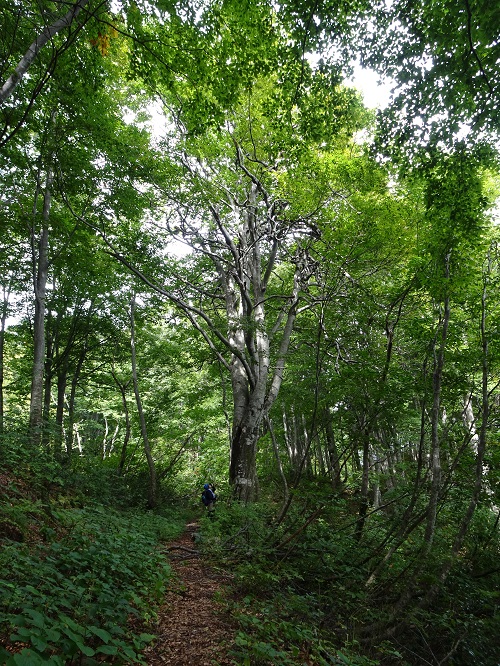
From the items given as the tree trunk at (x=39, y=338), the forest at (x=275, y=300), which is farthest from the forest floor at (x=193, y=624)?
the tree trunk at (x=39, y=338)

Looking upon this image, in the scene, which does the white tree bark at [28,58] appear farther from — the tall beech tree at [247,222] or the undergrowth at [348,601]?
the undergrowth at [348,601]

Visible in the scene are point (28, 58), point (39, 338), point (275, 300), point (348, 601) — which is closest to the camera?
point (28, 58)

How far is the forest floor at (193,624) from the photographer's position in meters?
3.44

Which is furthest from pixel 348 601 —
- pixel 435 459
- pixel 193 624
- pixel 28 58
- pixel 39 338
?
pixel 39 338

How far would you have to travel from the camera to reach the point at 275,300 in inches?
476

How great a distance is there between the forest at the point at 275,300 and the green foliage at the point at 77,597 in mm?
35

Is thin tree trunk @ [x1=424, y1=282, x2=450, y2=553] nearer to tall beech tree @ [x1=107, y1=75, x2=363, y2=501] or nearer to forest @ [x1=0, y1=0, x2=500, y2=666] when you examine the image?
forest @ [x1=0, y1=0, x2=500, y2=666]

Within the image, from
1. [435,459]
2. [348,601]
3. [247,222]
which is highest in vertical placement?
[247,222]

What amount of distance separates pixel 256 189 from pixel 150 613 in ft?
34.7

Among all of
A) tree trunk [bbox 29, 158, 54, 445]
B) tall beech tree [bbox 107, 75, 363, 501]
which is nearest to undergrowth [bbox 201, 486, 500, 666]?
tall beech tree [bbox 107, 75, 363, 501]

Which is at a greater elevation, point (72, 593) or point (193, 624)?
point (72, 593)

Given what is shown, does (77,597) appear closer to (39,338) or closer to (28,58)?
(28,58)

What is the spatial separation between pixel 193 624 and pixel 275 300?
9.30m

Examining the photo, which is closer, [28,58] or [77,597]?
[77,597]
